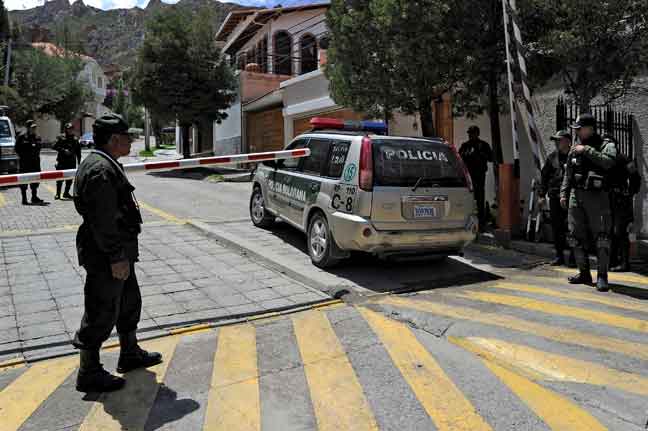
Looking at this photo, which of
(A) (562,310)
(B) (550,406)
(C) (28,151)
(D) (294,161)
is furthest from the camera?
(C) (28,151)

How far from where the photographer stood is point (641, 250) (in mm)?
7879

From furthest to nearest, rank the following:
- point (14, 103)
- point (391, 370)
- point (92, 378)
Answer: point (14, 103), point (391, 370), point (92, 378)

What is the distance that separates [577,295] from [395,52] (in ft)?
16.2

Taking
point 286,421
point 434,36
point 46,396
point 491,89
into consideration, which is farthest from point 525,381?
point 491,89

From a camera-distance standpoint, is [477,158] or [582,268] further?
[477,158]

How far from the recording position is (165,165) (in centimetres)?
607

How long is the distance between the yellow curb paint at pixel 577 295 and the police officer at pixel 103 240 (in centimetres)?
412

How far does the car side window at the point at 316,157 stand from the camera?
705 centimetres

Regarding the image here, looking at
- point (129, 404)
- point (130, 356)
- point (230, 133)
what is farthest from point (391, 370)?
point (230, 133)

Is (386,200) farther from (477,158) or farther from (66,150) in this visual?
(66,150)

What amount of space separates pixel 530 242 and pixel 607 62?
8.89 feet

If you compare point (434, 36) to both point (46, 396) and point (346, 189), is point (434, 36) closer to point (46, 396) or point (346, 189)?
point (346, 189)

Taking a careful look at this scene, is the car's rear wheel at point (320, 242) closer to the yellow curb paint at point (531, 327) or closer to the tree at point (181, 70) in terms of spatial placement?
the yellow curb paint at point (531, 327)

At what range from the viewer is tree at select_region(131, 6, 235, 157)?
22281 millimetres
